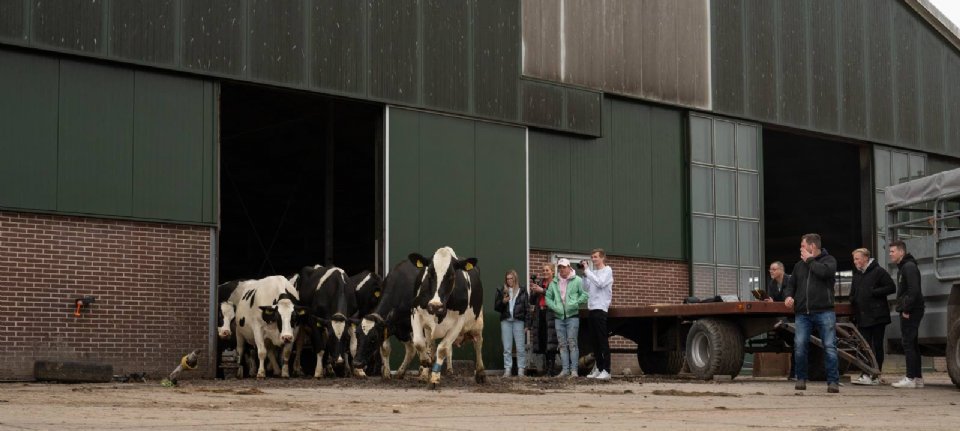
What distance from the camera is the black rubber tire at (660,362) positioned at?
2152 cm

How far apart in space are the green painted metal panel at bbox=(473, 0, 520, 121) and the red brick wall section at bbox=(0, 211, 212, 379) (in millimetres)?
6363

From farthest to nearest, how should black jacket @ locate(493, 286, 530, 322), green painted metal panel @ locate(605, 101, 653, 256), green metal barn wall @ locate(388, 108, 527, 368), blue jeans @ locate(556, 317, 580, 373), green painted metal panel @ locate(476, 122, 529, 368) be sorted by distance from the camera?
green painted metal panel @ locate(605, 101, 653, 256) < green painted metal panel @ locate(476, 122, 529, 368) < green metal barn wall @ locate(388, 108, 527, 368) < black jacket @ locate(493, 286, 530, 322) < blue jeans @ locate(556, 317, 580, 373)

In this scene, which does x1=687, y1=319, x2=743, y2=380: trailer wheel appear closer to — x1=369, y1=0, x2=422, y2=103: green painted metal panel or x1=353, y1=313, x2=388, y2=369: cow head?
x1=353, y1=313, x2=388, y2=369: cow head

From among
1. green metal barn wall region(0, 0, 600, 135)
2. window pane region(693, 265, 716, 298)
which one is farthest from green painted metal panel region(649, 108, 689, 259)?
green metal barn wall region(0, 0, 600, 135)

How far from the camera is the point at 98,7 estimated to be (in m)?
19.3

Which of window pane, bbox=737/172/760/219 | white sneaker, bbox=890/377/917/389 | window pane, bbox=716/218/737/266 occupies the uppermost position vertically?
window pane, bbox=737/172/760/219

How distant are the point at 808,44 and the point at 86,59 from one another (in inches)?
685

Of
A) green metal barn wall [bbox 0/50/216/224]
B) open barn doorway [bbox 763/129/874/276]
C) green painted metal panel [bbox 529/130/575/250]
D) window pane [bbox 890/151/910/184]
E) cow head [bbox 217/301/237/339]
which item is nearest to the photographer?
green metal barn wall [bbox 0/50/216/224]

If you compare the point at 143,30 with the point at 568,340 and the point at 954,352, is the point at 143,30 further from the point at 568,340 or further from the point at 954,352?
the point at 954,352

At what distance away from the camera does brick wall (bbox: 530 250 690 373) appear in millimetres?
26250

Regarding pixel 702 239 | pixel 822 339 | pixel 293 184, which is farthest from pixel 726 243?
pixel 822 339

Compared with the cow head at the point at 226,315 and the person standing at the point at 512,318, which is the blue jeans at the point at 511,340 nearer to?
the person standing at the point at 512,318

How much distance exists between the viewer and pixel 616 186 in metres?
26.8

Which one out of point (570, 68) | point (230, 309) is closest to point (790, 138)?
point (570, 68)
